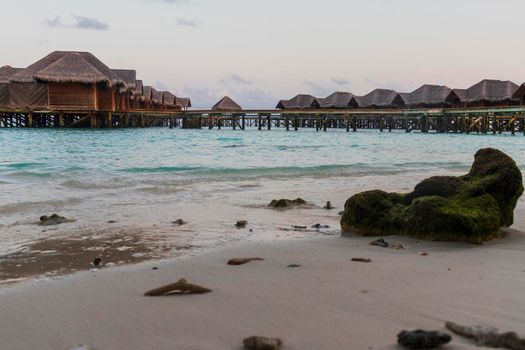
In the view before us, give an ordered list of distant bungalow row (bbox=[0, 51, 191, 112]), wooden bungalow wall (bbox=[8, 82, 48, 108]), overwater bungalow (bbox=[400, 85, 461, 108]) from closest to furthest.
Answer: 1. distant bungalow row (bbox=[0, 51, 191, 112])
2. wooden bungalow wall (bbox=[8, 82, 48, 108])
3. overwater bungalow (bbox=[400, 85, 461, 108])

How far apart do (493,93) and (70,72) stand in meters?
33.6

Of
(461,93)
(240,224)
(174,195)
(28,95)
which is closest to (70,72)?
(28,95)

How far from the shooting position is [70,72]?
37156mm

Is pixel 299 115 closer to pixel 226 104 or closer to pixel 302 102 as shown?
pixel 302 102

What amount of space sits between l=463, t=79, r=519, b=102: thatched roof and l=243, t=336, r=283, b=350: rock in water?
4613 cm

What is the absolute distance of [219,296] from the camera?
2.87 metres

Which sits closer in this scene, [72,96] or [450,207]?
[450,207]

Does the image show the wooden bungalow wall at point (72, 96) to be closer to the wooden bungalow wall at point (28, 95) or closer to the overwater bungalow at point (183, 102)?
the wooden bungalow wall at point (28, 95)

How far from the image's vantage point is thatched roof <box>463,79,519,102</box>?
44.2 meters

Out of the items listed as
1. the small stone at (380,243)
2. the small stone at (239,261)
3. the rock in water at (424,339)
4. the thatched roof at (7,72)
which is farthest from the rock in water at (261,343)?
the thatched roof at (7,72)

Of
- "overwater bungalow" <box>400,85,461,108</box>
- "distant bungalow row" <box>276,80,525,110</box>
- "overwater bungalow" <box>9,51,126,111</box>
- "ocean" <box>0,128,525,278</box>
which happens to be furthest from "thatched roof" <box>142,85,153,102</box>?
"ocean" <box>0,128,525,278</box>

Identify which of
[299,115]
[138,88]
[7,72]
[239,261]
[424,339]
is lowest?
[239,261]

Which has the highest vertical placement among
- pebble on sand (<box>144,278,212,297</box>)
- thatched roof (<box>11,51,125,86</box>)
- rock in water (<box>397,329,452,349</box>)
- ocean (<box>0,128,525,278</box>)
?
thatched roof (<box>11,51,125,86</box>)

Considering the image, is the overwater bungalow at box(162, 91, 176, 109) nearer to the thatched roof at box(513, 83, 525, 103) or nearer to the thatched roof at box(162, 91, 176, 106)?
the thatched roof at box(162, 91, 176, 106)
